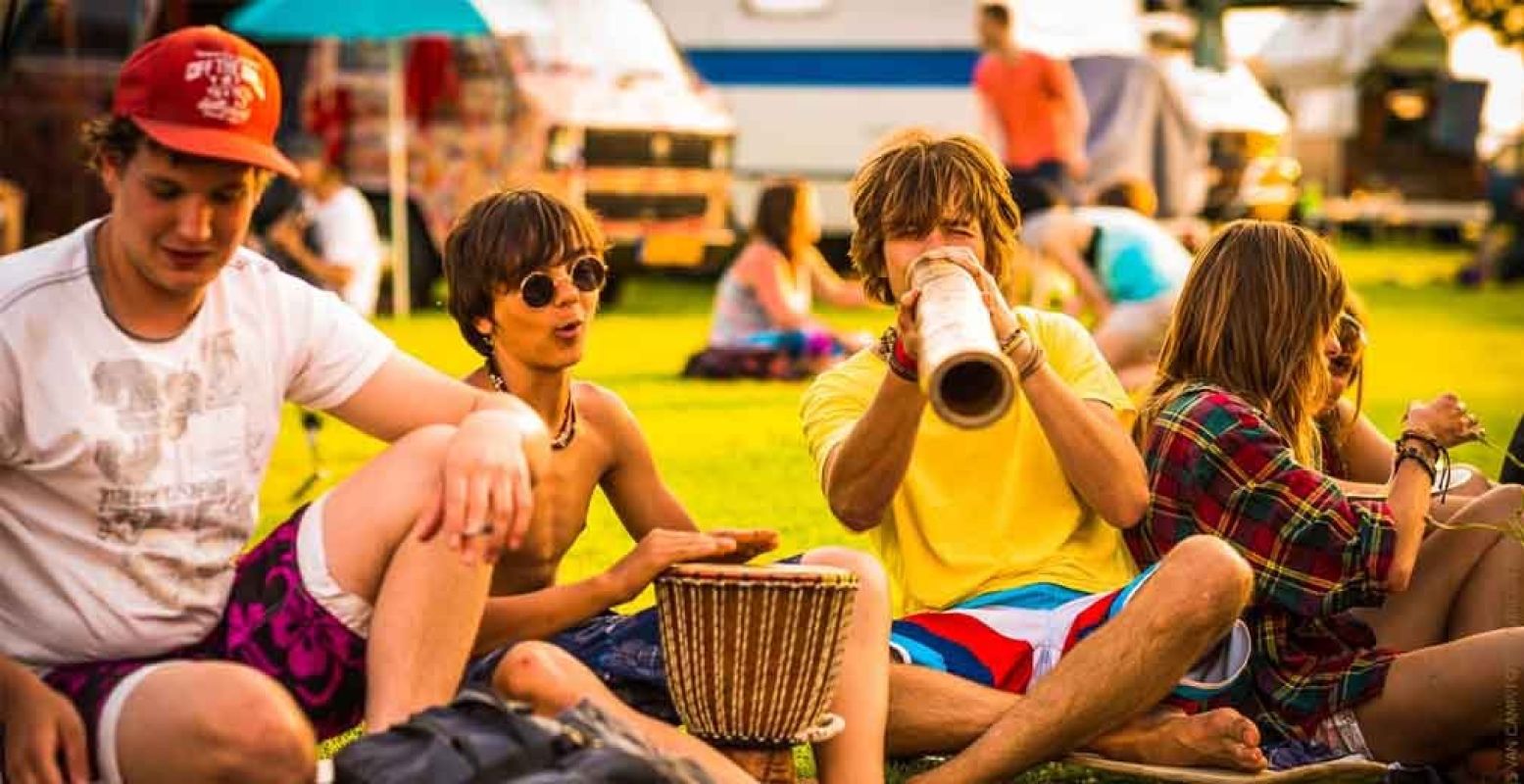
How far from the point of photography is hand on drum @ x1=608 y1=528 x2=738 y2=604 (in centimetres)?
438

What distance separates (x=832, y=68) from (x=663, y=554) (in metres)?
16.1

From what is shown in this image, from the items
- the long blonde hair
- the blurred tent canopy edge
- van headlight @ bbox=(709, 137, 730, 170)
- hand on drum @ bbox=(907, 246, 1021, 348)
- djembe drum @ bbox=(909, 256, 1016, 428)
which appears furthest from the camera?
van headlight @ bbox=(709, 137, 730, 170)

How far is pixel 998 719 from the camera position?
4.69 metres

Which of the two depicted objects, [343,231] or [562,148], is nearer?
[343,231]

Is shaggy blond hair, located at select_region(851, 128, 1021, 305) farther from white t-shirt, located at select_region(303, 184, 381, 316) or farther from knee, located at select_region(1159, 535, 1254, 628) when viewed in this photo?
white t-shirt, located at select_region(303, 184, 381, 316)

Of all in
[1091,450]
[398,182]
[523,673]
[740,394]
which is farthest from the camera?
[398,182]

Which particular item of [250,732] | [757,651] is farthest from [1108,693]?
[250,732]

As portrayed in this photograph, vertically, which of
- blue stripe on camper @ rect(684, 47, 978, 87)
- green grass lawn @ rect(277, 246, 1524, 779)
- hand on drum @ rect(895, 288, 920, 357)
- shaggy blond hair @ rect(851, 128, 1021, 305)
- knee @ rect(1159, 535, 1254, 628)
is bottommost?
green grass lawn @ rect(277, 246, 1524, 779)

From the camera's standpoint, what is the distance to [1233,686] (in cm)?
478

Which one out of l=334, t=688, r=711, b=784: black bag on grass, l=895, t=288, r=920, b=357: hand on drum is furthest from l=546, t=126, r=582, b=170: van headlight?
l=334, t=688, r=711, b=784: black bag on grass

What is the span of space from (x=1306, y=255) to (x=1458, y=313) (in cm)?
1447

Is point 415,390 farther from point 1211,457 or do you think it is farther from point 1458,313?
point 1458,313

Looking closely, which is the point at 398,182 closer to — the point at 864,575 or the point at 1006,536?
the point at 1006,536

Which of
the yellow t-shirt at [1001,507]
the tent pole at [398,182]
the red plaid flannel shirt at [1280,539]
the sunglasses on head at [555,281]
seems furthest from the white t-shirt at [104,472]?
the tent pole at [398,182]
